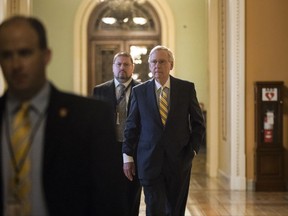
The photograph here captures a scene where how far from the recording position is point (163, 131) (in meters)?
4.66

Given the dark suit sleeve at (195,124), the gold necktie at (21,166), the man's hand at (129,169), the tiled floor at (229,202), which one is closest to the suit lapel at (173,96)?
the dark suit sleeve at (195,124)

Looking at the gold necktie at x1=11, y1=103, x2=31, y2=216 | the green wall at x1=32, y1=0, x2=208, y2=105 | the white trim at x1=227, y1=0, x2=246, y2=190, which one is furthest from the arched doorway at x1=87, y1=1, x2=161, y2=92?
the gold necktie at x1=11, y1=103, x2=31, y2=216

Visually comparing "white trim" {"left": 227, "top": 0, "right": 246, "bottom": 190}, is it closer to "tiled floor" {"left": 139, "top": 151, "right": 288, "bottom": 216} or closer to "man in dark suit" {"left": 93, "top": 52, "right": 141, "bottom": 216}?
"tiled floor" {"left": 139, "top": 151, "right": 288, "bottom": 216}

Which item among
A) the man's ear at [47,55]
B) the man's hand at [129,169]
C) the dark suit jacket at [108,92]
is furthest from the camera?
the dark suit jacket at [108,92]

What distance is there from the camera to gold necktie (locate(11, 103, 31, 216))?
69.2 inches

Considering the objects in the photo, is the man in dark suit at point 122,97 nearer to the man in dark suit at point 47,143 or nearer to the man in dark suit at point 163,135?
the man in dark suit at point 163,135

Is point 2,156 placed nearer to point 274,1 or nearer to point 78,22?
point 274,1

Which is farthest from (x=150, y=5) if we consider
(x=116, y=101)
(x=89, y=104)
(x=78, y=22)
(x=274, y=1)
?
(x=89, y=104)

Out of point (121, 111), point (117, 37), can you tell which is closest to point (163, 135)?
point (121, 111)

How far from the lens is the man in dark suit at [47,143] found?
1.78 m

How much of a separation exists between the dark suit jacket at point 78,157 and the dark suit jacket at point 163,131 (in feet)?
8.98

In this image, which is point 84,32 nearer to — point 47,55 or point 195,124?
point 195,124

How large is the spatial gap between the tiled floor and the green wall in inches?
195

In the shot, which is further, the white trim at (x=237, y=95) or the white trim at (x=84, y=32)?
the white trim at (x=84, y=32)
